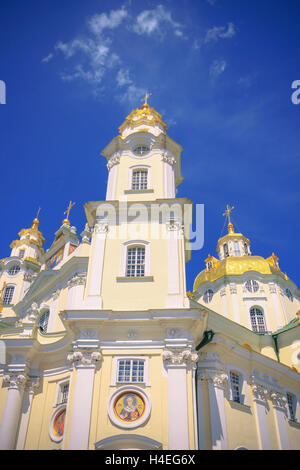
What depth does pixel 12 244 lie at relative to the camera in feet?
145

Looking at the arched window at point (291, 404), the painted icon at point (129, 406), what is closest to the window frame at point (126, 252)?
the painted icon at point (129, 406)

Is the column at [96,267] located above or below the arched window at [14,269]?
below

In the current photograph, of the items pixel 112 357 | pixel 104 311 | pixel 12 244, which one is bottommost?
pixel 112 357

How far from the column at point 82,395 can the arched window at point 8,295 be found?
22332 millimetres

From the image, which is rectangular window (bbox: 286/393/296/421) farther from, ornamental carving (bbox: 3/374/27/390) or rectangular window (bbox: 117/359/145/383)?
ornamental carving (bbox: 3/374/27/390)

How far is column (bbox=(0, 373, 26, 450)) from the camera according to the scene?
1747cm

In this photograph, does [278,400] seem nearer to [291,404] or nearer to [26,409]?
[291,404]

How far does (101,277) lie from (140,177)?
797cm

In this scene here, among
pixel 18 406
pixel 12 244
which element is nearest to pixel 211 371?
pixel 18 406

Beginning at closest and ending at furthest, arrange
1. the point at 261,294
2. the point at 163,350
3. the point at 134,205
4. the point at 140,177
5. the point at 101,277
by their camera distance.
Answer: the point at 163,350 → the point at 101,277 → the point at 134,205 → the point at 140,177 → the point at 261,294

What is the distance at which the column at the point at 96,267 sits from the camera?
1877 centimetres

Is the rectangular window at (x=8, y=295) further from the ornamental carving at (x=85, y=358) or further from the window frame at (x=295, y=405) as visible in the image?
the window frame at (x=295, y=405)

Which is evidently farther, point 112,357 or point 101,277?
point 101,277
